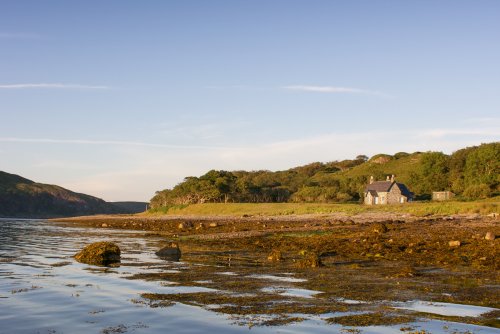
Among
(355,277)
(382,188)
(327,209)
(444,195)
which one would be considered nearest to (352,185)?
(382,188)

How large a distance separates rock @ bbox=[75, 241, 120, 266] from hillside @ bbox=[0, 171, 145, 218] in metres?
158

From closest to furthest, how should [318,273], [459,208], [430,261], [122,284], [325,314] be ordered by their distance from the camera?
[325,314] → [122,284] → [318,273] → [430,261] → [459,208]

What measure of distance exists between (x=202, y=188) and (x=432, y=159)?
55973mm

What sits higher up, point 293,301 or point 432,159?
point 432,159

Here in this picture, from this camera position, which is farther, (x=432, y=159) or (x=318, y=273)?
(x=432, y=159)

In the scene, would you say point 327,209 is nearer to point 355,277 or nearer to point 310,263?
point 310,263

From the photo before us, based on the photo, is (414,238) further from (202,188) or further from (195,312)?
(202,188)

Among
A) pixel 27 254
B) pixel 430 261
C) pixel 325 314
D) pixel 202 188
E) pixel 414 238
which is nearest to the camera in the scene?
pixel 325 314

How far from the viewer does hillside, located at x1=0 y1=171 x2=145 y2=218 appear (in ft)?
572

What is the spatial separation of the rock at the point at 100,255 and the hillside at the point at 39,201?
15845 centimetres

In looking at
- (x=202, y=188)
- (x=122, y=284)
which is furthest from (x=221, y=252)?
(x=202, y=188)

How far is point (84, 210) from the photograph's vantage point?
624ft

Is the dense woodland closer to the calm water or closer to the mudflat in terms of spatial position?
the mudflat

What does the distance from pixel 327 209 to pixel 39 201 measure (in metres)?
141
